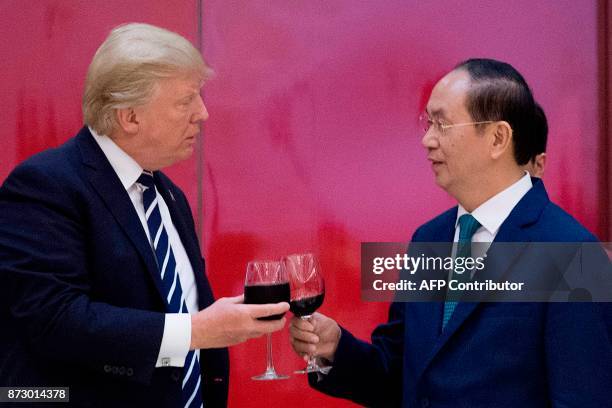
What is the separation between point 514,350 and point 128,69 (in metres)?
1.13

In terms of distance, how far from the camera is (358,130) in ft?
10.2

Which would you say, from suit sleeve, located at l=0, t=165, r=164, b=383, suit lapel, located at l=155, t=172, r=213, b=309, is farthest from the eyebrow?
suit sleeve, located at l=0, t=165, r=164, b=383

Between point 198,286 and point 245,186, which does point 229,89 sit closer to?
point 245,186

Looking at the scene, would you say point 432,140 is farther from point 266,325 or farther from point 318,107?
point 318,107

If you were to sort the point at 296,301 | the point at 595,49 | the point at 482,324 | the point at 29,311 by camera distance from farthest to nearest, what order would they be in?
1. the point at 595,49
2. the point at 296,301
3. the point at 482,324
4. the point at 29,311

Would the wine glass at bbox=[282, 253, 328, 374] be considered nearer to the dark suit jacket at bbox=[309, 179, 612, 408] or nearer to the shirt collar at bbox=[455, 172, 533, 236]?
the dark suit jacket at bbox=[309, 179, 612, 408]

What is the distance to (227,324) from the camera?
1.76 metres

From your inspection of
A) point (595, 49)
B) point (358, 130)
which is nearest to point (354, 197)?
point (358, 130)

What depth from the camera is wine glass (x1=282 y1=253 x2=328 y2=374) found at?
6.40ft

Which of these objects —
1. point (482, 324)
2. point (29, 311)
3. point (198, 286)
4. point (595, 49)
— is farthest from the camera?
point (595, 49)

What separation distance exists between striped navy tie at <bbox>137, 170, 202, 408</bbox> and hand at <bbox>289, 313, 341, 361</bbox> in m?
0.26

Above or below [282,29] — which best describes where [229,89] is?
below

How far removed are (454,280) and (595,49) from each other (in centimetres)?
158

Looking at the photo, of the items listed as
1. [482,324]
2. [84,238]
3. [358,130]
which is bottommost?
[482,324]
